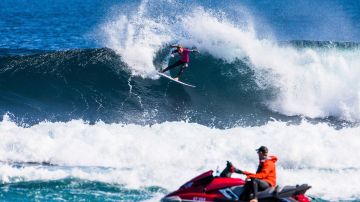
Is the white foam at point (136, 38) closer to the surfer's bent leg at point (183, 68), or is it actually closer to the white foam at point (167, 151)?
the surfer's bent leg at point (183, 68)

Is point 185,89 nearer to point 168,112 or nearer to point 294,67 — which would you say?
point 168,112

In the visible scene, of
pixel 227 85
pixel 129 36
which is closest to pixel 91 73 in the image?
pixel 129 36

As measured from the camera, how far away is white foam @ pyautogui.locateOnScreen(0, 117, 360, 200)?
53.1 ft

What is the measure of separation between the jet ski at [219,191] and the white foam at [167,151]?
8.18 feet

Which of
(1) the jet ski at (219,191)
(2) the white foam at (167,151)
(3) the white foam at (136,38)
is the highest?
(3) the white foam at (136,38)

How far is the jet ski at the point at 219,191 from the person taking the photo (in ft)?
42.2

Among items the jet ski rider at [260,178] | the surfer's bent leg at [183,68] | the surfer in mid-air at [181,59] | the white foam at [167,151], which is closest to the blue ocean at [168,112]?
the white foam at [167,151]

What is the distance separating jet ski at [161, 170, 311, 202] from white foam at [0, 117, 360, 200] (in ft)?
8.18

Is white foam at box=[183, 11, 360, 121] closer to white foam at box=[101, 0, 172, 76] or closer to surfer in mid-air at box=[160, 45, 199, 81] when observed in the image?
white foam at box=[101, 0, 172, 76]

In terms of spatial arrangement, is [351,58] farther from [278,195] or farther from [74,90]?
[278,195]

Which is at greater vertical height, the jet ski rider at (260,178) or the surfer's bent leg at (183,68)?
the surfer's bent leg at (183,68)

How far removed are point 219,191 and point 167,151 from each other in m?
4.97

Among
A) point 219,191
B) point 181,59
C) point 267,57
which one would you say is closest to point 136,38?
point 181,59

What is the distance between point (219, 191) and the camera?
1313cm
